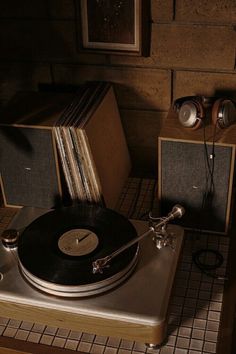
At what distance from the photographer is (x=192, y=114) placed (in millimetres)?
1449

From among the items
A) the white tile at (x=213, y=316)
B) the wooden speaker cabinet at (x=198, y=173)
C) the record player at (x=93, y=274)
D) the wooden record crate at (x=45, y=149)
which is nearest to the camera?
the record player at (x=93, y=274)

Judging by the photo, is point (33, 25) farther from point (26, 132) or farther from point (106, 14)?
point (26, 132)

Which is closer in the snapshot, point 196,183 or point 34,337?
point 34,337

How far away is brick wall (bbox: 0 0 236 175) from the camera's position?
5.24 feet

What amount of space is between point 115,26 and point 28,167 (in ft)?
1.55

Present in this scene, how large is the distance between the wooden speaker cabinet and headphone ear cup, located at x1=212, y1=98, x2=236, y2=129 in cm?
2

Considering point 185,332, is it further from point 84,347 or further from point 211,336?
point 84,347

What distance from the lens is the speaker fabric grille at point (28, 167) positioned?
Result: 1.57 metres

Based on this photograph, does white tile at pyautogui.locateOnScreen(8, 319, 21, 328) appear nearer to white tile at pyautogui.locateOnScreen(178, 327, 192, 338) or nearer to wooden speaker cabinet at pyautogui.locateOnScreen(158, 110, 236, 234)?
white tile at pyautogui.locateOnScreen(178, 327, 192, 338)

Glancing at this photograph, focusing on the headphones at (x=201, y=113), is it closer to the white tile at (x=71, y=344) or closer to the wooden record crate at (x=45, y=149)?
the wooden record crate at (x=45, y=149)

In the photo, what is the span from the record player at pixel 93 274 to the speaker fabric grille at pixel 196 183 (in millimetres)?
141

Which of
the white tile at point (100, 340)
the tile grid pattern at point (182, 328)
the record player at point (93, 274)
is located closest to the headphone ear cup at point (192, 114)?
the record player at point (93, 274)

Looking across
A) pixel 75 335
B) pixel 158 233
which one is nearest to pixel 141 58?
pixel 158 233

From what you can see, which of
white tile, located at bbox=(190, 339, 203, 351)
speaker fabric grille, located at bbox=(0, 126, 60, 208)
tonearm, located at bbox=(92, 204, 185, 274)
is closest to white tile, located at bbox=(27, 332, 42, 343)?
tonearm, located at bbox=(92, 204, 185, 274)
